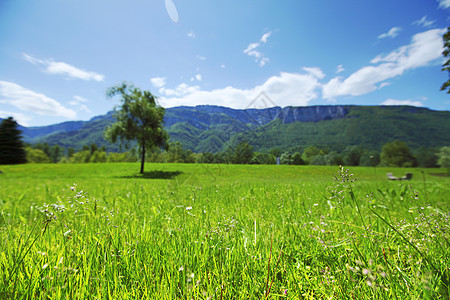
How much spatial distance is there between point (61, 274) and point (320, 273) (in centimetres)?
198

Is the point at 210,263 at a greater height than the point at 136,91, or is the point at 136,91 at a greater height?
the point at 136,91

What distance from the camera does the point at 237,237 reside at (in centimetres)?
197

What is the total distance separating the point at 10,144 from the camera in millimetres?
64625

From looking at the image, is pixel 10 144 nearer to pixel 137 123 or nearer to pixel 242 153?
pixel 137 123

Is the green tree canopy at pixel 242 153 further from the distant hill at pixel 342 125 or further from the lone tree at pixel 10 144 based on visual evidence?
the lone tree at pixel 10 144

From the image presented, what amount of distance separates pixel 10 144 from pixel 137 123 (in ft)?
226

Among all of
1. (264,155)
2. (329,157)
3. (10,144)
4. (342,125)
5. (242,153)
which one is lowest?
(264,155)

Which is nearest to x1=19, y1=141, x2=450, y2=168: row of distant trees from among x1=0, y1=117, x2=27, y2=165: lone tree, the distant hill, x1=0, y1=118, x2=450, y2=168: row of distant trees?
x1=0, y1=118, x2=450, y2=168: row of distant trees

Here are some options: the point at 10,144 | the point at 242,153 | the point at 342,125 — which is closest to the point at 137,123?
the point at 242,153

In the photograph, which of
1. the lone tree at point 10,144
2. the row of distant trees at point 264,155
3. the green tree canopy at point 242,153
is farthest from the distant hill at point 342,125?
the lone tree at point 10,144

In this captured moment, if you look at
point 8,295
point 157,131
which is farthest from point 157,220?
point 157,131

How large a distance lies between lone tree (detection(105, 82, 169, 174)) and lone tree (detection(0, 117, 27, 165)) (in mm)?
64875

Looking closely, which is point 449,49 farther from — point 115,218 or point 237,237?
point 115,218

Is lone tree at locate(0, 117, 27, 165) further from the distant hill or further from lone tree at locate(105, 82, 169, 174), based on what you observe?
lone tree at locate(105, 82, 169, 174)
